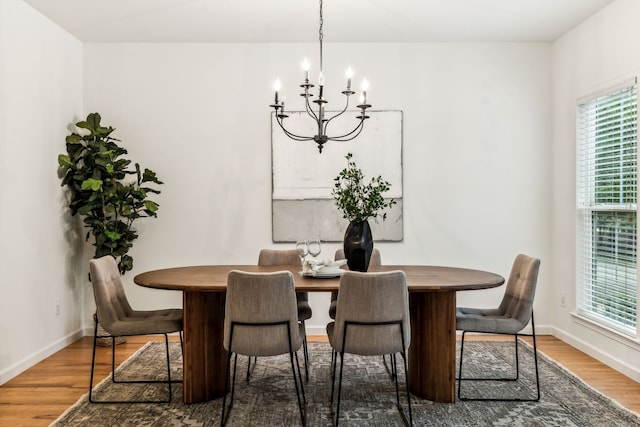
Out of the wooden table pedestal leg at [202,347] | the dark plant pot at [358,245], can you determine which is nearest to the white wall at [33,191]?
the wooden table pedestal leg at [202,347]

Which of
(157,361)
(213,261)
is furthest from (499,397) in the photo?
(213,261)

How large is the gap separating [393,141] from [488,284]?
2.24 m

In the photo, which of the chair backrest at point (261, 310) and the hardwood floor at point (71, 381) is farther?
the hardwood floor at point (71, 381)

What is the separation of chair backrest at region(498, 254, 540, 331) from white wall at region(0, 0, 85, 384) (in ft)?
11.2

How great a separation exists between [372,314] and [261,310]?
578 mm

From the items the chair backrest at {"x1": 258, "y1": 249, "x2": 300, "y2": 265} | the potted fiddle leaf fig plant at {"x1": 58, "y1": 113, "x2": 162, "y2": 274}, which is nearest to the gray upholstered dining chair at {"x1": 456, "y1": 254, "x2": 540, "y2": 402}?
the chair backrest at {"x1": 258, "y1": 249, "x2": 300, "y2": 265}

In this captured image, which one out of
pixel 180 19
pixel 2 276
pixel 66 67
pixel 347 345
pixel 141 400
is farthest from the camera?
pixel 66 67

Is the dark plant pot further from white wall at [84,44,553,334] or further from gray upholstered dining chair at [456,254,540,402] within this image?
white wall at [84,44,553,334]

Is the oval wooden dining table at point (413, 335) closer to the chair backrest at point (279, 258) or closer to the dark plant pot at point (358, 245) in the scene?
the dark plant pot at point (358, 245)

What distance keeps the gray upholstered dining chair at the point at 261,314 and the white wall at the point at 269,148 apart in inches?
84.3

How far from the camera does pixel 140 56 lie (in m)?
4.84

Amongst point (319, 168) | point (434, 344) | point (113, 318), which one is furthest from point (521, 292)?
point (113, 318)

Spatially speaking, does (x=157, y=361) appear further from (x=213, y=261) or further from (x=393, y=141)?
(x=393, y=141)

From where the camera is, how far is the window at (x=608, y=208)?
3.69m
